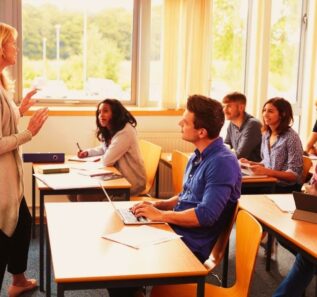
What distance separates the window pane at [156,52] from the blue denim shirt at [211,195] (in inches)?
110

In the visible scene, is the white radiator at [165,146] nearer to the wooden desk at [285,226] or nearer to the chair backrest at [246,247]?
the wooden desk at [285,226]

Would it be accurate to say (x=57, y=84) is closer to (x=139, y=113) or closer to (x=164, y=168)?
(x=139, y=113)

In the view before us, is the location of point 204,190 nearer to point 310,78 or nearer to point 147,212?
point 147,212

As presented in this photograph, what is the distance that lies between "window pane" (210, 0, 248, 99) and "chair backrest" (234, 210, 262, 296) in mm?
3412

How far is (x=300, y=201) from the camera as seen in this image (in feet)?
7.98

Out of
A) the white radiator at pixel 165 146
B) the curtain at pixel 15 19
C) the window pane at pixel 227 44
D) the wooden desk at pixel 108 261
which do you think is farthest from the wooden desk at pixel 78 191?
the window pane at pixel 227 44

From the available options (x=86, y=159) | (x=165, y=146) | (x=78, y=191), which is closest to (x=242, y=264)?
(x=78, y=191)

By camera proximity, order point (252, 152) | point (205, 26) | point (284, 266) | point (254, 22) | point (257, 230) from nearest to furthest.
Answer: point (257, 230) → point (284, 266) → point (252, 152) → point (205, 26) → point (254, 22)

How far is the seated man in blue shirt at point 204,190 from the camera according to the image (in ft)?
7.25

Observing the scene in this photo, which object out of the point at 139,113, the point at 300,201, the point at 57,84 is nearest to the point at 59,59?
the point at 57,84

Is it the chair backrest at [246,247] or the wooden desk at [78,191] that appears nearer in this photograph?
the chair backrest at [246,247]

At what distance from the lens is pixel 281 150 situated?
3.75m

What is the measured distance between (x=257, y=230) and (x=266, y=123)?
6.84ft

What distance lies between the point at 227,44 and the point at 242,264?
3753 mm
